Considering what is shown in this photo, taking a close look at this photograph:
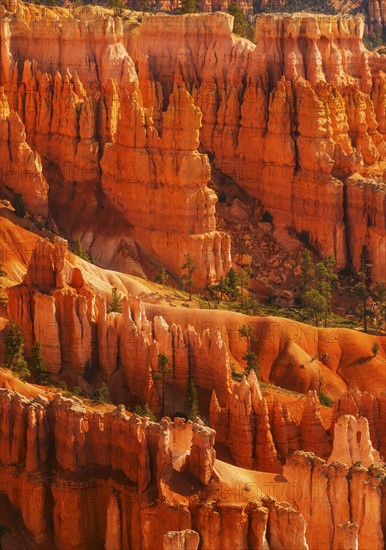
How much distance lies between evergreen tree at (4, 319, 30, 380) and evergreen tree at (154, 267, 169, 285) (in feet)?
60.8

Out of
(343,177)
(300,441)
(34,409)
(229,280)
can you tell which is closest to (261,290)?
(229,280)

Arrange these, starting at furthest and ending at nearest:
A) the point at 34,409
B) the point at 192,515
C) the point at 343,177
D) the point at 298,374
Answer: the point at 343,177, the point at 298,374, the point at 34,409, the point at 192,515

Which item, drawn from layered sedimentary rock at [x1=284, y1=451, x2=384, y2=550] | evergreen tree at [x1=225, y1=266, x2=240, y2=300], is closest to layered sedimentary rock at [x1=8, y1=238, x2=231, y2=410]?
layered sedimentary rock at [x1=284, y1=451, x2=384, y2=550]

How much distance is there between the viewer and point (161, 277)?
8238 cm

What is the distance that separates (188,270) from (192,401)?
866 inches

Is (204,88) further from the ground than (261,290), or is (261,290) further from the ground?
(204,88)

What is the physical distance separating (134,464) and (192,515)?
10.5ft

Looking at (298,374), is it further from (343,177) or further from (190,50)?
(190,50)

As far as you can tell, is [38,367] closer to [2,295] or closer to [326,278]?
[2,295]

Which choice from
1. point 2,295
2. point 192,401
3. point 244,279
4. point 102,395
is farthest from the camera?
point 244,279

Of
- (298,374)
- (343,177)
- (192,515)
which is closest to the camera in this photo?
(192,515)

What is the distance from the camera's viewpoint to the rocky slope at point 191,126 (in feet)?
281

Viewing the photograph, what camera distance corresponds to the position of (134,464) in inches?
1957

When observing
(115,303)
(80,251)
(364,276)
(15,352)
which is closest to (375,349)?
(115,303)
